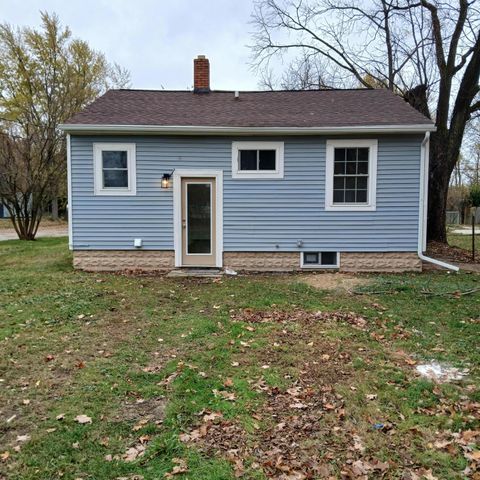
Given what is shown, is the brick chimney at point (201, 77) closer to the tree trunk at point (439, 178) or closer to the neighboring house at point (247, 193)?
the neighboring house at point (247, 193)

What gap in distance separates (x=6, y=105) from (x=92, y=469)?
82.0ft

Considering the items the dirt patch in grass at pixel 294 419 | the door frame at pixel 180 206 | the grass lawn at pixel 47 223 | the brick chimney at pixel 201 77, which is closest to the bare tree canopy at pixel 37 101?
the grass lawn at pixel 47 223

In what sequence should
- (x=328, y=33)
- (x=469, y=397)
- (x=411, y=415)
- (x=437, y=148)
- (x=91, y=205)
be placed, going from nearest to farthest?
(x=411, y=415), (x=469, y=397), (x=91, y=205), (x=437, y=148), (x=328, y=33)

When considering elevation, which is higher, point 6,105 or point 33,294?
point 6,105

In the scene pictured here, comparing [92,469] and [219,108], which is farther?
[219,108]

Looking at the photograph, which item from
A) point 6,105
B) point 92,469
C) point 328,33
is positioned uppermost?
point 328,33

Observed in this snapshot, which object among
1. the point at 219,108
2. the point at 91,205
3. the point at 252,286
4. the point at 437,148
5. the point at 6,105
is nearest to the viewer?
the point at 252,286

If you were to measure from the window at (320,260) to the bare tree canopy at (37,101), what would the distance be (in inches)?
491

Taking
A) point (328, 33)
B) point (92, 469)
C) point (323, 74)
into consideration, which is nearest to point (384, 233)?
point (92, 469)

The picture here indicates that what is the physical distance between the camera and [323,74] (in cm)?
2012

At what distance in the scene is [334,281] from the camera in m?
8.15

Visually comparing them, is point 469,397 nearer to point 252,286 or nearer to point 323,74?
point 252,286

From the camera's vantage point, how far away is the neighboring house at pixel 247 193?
8.98 meters

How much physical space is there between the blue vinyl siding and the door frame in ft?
0.37
